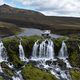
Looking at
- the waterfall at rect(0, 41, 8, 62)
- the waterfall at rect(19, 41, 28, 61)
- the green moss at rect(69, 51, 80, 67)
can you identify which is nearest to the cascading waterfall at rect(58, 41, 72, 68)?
the green moss at rect(69, 51, 80, 67)

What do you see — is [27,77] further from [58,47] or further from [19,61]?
[58,47]

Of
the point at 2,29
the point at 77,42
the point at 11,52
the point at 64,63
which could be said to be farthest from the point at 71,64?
the point at 2,29

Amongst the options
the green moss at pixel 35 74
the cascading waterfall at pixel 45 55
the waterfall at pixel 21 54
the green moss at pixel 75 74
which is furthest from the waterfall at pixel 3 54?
the green moss at pixel 75 74

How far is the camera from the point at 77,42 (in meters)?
73.1

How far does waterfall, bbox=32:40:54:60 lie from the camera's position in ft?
227

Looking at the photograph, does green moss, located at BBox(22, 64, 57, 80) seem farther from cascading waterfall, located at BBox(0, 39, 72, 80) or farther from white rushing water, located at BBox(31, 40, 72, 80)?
white rushing water, located at BBox(31, 40, 72, 80)

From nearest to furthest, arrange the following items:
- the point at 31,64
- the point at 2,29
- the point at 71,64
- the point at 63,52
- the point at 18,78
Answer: the point at 18,78
the point at 31,64
the point at 71,64
the point at 63,52
the point at 2,29

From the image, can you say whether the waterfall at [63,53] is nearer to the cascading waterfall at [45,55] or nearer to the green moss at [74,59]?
the cascading waterfall at [45,55]

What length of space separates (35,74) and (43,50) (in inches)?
537

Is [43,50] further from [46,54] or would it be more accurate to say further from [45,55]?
[45,55]

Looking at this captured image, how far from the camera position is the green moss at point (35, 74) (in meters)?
56.0

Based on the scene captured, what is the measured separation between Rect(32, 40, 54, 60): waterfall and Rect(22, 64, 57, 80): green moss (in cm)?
1004

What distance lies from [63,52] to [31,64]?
37.3ft

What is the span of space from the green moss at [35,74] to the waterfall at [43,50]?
1004 centimetres
